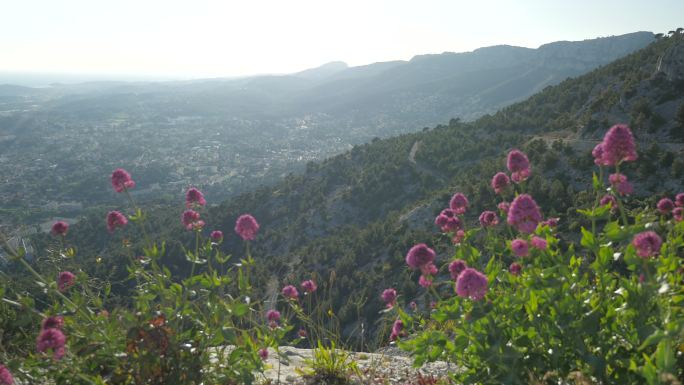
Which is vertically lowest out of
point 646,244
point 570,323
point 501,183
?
point 570,323

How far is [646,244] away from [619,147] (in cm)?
108

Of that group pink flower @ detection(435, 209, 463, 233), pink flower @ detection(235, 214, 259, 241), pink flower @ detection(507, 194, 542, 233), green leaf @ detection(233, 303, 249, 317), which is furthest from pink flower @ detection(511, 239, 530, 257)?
pink flower @ detection(235, 214, 259, 241)

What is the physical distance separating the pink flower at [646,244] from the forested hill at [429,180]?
13.0 meters

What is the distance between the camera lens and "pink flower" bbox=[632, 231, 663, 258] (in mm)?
2771

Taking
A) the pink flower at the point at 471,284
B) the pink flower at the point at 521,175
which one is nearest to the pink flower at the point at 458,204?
the pink flower at the point at 521,175

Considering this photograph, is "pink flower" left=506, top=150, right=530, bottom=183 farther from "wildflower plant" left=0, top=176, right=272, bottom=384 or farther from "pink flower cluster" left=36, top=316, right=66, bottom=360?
"pink flower cluster" left=36, top=316, right=66, bottom=360

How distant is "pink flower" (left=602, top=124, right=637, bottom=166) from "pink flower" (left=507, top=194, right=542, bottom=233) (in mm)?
733

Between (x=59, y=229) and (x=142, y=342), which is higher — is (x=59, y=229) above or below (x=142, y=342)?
above

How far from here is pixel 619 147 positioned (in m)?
3.52

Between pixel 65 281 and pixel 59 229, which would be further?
pixel 59 229

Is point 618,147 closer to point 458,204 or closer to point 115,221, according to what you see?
point 458,204

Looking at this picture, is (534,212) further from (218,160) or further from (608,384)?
(218,160)

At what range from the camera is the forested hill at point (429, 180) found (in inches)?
920

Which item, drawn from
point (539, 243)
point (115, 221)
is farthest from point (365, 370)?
point (115, 221)
